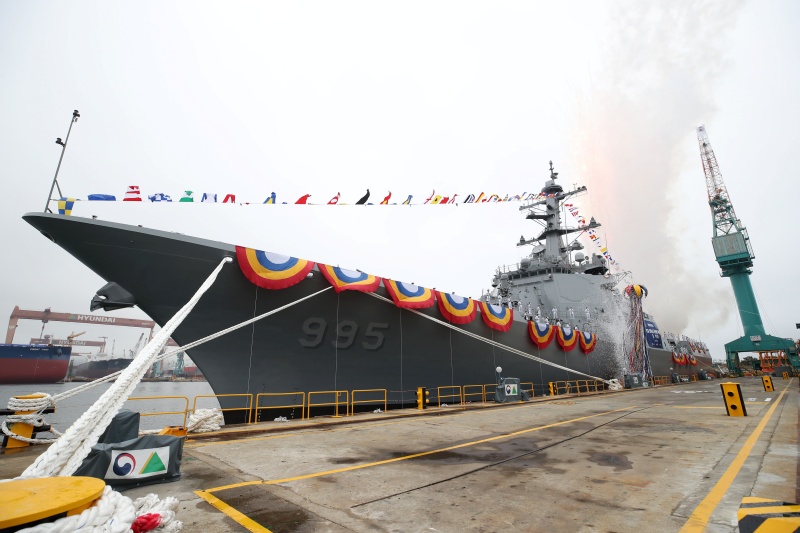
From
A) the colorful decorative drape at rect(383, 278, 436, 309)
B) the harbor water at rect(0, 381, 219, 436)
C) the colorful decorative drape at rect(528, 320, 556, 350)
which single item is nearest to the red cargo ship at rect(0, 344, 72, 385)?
the harbor water at rect(0, 381, 219, 436)

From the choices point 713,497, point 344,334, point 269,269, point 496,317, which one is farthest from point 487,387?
point 713,497

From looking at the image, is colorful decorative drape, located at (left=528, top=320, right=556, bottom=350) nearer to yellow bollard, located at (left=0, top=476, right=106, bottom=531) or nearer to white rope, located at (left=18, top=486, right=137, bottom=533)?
white rope, located at (left=18, top=486, right=137, bottom=533)

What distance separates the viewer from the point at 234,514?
130 inches

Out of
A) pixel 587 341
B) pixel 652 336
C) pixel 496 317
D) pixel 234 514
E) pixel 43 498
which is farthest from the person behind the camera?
pixel 652 336

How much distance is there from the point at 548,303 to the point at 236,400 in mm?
19145

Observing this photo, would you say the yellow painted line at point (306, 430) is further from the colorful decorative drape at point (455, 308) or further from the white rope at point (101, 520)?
the white rope at point (101, 520)

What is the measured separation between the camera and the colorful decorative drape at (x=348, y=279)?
10.1 m

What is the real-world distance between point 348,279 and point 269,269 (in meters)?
2.25

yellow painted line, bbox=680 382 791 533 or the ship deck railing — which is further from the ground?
the ship deck railing

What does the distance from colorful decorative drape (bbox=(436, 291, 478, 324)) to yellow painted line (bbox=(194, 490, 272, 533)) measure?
31.7 feet

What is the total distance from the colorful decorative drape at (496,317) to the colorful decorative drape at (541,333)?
1913 mm

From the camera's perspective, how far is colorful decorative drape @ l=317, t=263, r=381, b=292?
10117mm

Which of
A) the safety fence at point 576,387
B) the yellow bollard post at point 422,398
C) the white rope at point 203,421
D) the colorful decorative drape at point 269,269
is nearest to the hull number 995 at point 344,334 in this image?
the colorful decorative drape at point 269,269

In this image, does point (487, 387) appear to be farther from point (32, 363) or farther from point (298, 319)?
point (32, 363)
